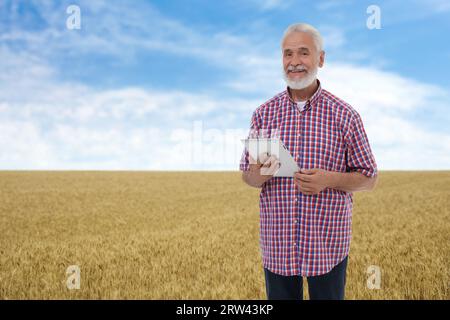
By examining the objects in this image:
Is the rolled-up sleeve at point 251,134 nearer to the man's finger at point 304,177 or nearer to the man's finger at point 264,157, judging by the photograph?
the man's finger at point 264,157

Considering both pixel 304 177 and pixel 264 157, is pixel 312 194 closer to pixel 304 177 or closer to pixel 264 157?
pixel 304 177

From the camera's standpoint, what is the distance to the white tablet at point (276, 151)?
2936 mm

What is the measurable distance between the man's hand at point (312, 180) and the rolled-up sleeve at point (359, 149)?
308mm

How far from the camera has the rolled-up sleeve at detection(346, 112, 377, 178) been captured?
3145 millimetres

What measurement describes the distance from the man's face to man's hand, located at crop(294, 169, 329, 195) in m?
0.64

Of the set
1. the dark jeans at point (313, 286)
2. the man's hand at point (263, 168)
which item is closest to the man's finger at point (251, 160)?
the man's hand at point (263, 168)

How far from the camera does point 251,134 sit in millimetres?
3270

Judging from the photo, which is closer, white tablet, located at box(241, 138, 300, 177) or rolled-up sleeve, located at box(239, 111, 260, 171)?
white tablet, located at box(241, 138, 300, 177)

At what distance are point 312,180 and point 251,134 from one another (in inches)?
22.9

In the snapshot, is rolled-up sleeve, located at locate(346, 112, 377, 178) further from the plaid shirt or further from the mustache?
the mustache

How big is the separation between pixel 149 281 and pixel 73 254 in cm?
314

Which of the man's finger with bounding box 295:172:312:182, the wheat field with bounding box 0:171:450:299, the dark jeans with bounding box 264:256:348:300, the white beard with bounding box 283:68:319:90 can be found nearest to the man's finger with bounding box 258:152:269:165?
the man's finger with bounding box 295:172:312:182
